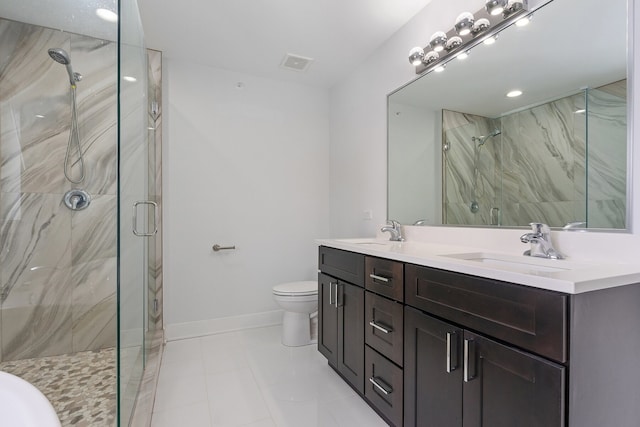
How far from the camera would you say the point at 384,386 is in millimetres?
1480

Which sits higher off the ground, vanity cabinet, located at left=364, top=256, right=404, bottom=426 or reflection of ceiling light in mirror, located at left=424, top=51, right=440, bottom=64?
reflection of ceiling light in mirror, located at left=424, top=51, right=440, bottom=64

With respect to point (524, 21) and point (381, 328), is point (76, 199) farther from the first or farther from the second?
point (524, 21)

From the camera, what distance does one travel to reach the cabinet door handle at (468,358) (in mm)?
1049

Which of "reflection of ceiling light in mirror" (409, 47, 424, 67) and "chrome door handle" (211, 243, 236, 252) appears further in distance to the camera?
"chrome door handle" (211, 243, 236, 252)

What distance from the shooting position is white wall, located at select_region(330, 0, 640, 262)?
A: 113cm

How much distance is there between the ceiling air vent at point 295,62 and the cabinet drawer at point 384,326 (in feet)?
6.57

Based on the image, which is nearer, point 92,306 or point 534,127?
point 534,127

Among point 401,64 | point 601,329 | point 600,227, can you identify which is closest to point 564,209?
point 600,227

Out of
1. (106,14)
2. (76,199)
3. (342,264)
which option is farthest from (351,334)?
(106,14)

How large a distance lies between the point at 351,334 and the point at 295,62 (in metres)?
2.20

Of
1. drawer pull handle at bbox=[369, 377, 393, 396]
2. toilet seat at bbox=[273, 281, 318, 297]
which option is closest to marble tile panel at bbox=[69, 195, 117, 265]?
toilet seat at bbox=[273, 281, 318, 297]

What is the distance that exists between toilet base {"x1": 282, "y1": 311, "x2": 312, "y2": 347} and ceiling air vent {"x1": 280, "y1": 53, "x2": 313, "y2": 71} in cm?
208

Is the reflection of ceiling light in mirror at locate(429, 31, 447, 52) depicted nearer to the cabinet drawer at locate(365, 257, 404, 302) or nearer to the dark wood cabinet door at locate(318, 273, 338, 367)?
the cabinet drawer at locate(365, 257, 404, 302)

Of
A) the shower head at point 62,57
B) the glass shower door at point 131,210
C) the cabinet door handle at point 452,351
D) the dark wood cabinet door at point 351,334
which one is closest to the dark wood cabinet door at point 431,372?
the cabinet door handle at point 452,351
